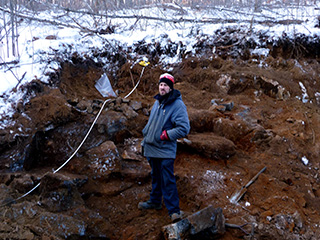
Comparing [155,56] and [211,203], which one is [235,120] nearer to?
[211,203]

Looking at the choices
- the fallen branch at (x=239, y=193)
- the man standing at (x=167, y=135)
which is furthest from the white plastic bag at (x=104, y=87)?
the fallen branch at (x=239, y=193)

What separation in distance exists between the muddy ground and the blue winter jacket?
0.92 meters

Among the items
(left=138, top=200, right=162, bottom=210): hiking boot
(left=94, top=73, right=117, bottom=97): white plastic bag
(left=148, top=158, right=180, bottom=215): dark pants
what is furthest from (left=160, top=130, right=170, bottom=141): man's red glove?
(left=94, top=73, right=117, bottom=97): white plastic bag

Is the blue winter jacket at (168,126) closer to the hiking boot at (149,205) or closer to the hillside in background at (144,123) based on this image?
the hiking boot at (149,205)

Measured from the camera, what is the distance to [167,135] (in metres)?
3.19

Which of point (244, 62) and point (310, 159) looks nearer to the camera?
point (310, 159)

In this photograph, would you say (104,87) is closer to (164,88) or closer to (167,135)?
(164,88)

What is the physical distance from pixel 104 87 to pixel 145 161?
2.42 metres

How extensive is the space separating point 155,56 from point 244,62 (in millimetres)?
2243

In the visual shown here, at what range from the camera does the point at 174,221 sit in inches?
131

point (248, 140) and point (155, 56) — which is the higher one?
point (155, 56)

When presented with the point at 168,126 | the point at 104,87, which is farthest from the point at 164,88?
the point at 104,87

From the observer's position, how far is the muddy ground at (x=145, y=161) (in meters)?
3.47

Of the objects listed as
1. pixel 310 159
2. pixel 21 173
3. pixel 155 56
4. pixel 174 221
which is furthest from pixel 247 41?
pixel 21 173
